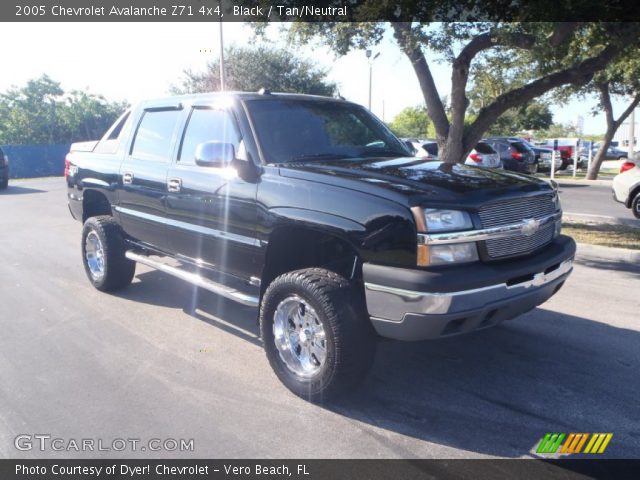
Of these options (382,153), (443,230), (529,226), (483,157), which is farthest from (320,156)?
(483,157)

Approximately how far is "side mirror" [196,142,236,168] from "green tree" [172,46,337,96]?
25.2 meters

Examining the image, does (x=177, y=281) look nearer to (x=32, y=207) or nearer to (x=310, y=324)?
(x=310, y=324)

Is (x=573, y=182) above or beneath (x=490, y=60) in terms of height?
beneath

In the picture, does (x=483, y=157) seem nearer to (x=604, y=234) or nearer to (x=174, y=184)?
(x=604, y=234)

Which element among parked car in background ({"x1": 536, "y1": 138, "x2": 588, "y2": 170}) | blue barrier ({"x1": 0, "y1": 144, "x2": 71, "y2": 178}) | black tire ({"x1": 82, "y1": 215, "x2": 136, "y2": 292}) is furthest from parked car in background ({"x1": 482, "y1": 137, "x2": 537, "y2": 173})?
blue barrier ({"x1": 0, "y1": 144, "x2": 71, "y2": 178})

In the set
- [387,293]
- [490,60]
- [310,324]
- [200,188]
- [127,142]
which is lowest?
[310,324]

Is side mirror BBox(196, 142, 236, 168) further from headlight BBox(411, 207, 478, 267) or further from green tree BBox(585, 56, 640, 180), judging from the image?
green tree BBox(585, 56, 640, 180)

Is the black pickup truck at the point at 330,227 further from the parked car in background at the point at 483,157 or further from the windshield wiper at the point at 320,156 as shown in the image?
the parked car in background at the point at 483,157

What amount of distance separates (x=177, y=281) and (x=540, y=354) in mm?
4257

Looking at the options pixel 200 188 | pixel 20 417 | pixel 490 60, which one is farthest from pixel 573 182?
pixel 20 417

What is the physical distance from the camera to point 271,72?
29.0 metres

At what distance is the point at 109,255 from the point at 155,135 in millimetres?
1486

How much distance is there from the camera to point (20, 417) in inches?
141

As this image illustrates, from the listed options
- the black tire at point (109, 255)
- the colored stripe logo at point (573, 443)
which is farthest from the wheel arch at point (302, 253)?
the black tire at point (109, 255)
